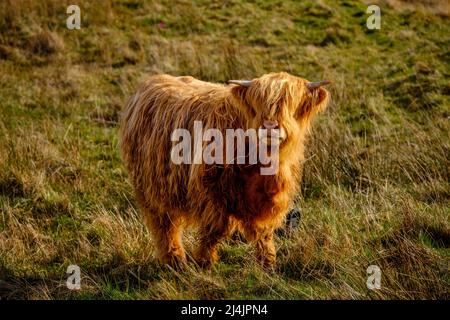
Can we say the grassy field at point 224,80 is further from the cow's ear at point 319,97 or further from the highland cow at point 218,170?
the cow's ear at point 319,97

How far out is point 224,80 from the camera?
6.91 metres

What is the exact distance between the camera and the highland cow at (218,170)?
2.96 m

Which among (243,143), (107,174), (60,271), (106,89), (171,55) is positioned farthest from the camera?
(171,55)

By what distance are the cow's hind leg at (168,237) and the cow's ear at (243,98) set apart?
779 millimetres

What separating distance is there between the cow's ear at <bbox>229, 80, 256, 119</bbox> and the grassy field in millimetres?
833

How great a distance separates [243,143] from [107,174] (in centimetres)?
210

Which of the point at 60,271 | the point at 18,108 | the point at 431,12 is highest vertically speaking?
the point at 431,12

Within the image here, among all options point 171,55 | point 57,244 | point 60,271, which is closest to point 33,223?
point 57,244

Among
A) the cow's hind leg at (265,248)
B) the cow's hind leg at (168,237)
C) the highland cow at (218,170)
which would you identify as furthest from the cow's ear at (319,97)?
the cow's hind leg at (168,237)

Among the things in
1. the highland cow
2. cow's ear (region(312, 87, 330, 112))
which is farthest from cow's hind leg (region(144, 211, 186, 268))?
cow's ear (region(312, 87, 330, 112))

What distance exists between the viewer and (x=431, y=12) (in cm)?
916

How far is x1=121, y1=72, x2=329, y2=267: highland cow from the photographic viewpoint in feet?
9.71
